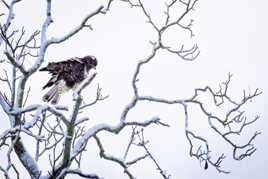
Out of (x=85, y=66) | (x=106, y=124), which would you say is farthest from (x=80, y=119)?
(x=85, y=66)

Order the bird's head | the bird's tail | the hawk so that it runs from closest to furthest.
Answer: the bird's tail, the hawk, the bird's head

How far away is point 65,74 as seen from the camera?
454 inches

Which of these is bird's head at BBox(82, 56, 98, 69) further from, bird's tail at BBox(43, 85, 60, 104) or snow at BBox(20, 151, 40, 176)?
snow at BBox(20, 151, 40, 176)

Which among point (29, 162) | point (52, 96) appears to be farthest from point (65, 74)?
point (29, 162)

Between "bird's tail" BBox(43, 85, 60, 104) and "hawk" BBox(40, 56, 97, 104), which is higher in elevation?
"hawk" BBox(40, 56, 97, 104)

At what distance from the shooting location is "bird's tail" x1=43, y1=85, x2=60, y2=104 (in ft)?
34.5

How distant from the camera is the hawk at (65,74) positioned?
1075 centimetres

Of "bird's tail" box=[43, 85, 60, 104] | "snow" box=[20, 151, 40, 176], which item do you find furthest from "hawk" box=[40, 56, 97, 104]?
"snow" box=[20, 151, 40, 176]

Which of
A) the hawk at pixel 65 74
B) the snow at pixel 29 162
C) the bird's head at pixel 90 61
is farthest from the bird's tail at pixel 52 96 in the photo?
the snow at pixel 29 162

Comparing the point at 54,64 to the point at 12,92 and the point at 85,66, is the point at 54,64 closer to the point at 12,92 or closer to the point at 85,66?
the point at 85,66

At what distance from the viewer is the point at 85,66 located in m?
12.4

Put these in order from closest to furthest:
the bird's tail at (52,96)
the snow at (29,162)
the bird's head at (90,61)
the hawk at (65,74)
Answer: the snow at (29,162) < the bird's tail at (52,96) < the hawk at (65,74) < the bird's head at (90,61)

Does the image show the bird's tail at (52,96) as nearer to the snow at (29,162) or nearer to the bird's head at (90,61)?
the bird's head at (90,61)

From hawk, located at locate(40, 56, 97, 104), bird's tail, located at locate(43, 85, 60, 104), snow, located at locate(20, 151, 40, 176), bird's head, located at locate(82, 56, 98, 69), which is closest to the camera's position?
snow, located at locate(20, 151, 40, 176)
